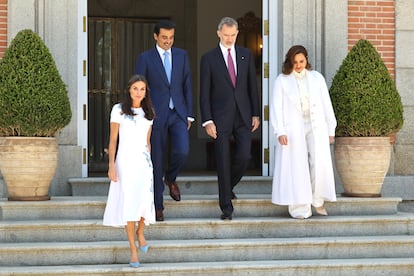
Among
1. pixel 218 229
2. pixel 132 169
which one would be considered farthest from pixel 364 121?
pixel 132 169

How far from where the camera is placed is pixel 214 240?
6941 mm

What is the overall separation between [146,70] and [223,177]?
1.20 metres

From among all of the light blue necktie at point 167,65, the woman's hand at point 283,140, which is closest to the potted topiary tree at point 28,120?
the light blue necktie at point 167,65

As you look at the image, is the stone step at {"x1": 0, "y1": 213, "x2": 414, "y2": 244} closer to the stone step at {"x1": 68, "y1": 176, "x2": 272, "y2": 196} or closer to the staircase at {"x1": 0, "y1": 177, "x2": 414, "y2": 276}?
the staircase at {"x1": 0, "y1": 177, "x2": 414, "y2": 276}

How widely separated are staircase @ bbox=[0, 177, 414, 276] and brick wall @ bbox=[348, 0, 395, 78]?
6.62 feet

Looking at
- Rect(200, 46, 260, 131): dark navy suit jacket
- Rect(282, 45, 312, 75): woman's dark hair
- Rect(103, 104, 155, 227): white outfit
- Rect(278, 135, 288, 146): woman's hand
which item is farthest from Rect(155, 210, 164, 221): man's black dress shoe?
Rect(282, 45, 312, 75): woman's dark hair

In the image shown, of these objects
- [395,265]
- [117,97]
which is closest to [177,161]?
[395,265]

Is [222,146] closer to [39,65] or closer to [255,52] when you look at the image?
[39,65]

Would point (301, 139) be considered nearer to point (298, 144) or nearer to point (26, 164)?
point (298, 144)

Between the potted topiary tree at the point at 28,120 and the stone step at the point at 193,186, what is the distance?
0.77 m

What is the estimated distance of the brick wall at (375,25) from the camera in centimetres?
894

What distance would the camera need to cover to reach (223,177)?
714 centimetres

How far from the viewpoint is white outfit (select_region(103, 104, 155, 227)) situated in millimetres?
6281

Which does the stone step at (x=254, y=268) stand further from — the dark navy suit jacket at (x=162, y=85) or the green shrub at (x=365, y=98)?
the green shrub at (x=365, y=98)
